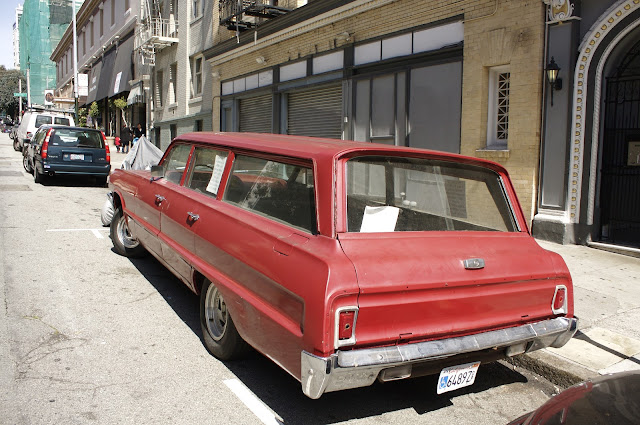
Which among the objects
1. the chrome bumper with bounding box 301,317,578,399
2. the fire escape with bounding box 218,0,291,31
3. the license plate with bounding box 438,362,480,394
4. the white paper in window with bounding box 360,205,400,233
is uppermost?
the fire escape with bounding box 218,0,291,31

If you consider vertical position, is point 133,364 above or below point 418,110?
below

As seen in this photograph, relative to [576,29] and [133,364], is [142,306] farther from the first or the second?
[576,29]

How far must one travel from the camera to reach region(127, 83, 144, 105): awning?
97.6ft

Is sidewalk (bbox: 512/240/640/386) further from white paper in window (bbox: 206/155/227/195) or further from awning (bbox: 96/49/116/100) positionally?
awning (bbox: 96/49/116/100)

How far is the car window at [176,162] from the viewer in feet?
17.8

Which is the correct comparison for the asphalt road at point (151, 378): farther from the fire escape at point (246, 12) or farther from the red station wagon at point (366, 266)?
the fire escape at point (246, 12)

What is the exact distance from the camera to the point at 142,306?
5480 mm

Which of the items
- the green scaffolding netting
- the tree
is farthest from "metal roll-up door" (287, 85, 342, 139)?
the tree

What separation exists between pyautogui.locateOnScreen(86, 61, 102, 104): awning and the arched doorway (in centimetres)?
3810

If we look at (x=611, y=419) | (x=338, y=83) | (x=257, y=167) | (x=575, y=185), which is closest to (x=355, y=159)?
(x=257, y=167)

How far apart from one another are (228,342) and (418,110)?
26.8ft

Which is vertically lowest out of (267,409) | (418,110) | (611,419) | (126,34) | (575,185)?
(267,409)

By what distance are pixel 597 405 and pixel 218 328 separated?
2852mm

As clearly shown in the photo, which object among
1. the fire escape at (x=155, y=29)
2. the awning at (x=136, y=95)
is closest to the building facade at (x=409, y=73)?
the fire escape at (x=155, y=29)
